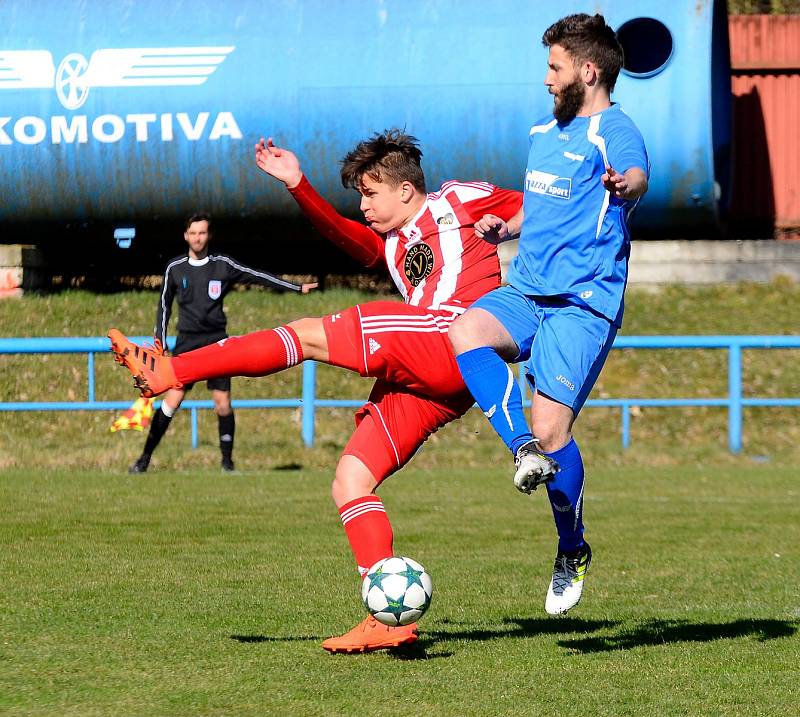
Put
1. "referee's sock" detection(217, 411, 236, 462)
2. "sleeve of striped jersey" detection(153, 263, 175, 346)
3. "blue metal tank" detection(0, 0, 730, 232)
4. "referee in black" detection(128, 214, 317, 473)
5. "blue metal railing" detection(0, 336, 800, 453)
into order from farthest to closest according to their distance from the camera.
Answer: "blue metal tank" detection(0, 0, 730, 232)
"blue metal railing" detection(0, 336, 800, 453)
"referee's sock" detection(217, 411, 236, 462)
"referee in black" detection(128, 214, 317, 473)
"sleeve of striped jersey" detection(153, 263, 175, 346)

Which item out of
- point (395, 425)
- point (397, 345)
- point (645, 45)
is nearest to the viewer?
point (397, 345)

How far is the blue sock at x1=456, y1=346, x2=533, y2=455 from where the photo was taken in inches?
196

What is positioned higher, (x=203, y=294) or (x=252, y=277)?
(x=252, y=277)

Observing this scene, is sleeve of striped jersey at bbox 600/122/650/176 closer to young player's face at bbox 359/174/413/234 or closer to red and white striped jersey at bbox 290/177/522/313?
red and white striped jersey at bbox 290/177/522/313

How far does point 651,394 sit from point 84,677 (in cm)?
1053

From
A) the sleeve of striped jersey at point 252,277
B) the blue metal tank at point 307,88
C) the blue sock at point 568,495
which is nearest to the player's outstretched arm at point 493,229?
the blue sock at point 568,495

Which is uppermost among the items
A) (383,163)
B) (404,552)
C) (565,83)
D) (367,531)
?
(565,83)

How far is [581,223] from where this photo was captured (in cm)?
520

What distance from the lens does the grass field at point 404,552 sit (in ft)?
14.7

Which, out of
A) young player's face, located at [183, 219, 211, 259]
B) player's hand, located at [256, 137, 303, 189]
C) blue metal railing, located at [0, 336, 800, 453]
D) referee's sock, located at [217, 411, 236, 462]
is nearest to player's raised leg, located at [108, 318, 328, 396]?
player's hand, located at [256, 137, 303, 189]

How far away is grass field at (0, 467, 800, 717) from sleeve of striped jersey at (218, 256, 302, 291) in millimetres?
1619

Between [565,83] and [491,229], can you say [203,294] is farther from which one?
[565,83]

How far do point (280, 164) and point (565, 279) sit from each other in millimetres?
1283

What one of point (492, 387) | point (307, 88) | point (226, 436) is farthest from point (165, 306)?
point (492, 387)
